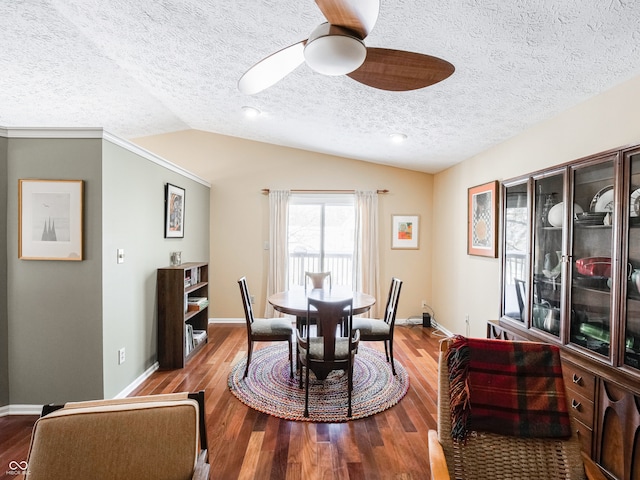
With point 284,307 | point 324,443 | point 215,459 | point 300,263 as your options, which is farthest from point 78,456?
point 300,263

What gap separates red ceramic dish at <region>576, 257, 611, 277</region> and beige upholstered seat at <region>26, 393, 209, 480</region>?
2255 millimetres

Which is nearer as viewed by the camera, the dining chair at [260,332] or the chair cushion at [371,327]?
the dining chair at [260,332]

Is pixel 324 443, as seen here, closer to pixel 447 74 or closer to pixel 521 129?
pixel 447 74

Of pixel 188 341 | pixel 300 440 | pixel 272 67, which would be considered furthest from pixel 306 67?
pixel 188 341

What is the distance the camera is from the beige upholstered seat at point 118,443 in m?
0.98

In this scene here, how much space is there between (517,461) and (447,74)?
1.71m

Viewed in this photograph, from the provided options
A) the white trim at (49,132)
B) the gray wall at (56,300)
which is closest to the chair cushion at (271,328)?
the gray wall at (56,300)

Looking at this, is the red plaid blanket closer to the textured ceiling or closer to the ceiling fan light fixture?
the ceiling fan light fixture

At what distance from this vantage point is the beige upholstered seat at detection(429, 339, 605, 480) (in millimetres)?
1229

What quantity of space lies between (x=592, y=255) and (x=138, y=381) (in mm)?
3695

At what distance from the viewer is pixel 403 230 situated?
4.84 metres

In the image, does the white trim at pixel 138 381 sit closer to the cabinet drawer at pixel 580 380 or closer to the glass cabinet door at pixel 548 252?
the cabinet drawer at pixel 580 380

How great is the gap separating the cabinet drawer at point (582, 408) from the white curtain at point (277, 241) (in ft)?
11.6

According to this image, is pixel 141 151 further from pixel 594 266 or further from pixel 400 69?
pixel 594 266
